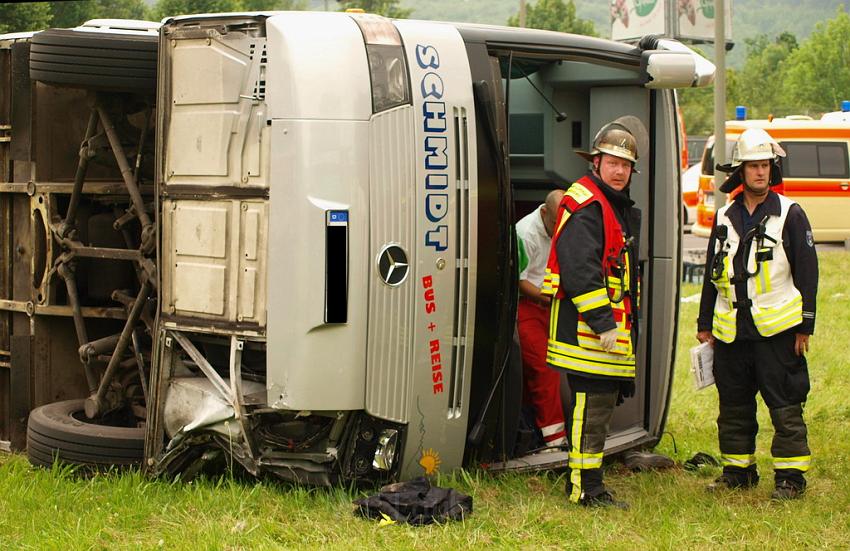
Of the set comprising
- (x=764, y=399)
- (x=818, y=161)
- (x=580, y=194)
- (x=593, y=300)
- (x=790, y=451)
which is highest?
(x=818, y=161)

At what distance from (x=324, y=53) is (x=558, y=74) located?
5.76 feet

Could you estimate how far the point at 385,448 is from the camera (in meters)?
5.79

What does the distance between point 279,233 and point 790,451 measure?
2716 mm

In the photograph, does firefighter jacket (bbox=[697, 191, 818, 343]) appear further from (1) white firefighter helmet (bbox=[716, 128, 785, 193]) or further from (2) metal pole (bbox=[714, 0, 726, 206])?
(2) metal pole (bbox=[714, 0, 726, 206])

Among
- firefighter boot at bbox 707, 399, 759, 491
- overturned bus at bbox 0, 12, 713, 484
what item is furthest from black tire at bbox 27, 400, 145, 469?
firefighter boot at bbox 707, 399, 759, 491

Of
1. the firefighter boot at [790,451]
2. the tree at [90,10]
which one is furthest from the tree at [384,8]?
the firefighter boot at [790,451]

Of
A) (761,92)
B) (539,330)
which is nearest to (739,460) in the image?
(539,330)

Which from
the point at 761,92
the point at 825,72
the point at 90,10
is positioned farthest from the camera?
the point at 761,92

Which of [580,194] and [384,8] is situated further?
[384,8]

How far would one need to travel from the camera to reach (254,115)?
18.4ft

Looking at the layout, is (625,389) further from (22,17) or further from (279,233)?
(22,17)

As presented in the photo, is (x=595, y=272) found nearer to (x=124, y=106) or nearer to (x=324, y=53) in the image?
(x=324, y=53)

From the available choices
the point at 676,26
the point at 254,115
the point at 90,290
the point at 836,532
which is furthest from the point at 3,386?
the point at 676,26

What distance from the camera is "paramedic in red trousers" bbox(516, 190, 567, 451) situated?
6.80m
